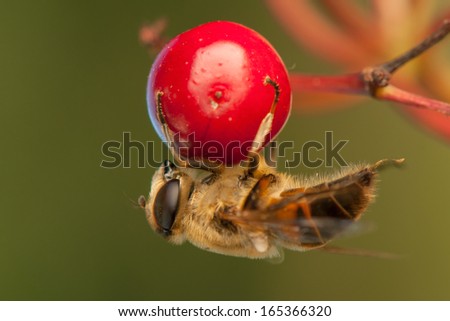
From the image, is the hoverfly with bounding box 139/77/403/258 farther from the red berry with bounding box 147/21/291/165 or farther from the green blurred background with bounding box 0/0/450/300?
the green blurred background with bounding box 0/0/450/300

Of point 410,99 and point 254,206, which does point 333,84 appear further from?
point 254,206

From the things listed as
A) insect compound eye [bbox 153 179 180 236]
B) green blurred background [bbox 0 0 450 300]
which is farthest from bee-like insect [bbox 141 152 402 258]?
green blurred background [bbox 0 0 450 300]

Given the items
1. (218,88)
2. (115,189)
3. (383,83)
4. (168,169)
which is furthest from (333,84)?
(115,189)

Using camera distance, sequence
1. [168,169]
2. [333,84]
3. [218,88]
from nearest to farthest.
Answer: [218,88] < [333,84] < [168,169]

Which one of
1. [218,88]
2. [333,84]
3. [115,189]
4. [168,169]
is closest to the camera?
[218,88]

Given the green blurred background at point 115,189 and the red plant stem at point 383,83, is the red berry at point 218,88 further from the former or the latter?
the green blurred background at point 115,189

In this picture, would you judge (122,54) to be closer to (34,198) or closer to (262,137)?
(34,198)

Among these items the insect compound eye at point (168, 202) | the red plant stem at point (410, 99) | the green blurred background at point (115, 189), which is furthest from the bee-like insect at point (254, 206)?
the green blurred background at point (115, 189)
